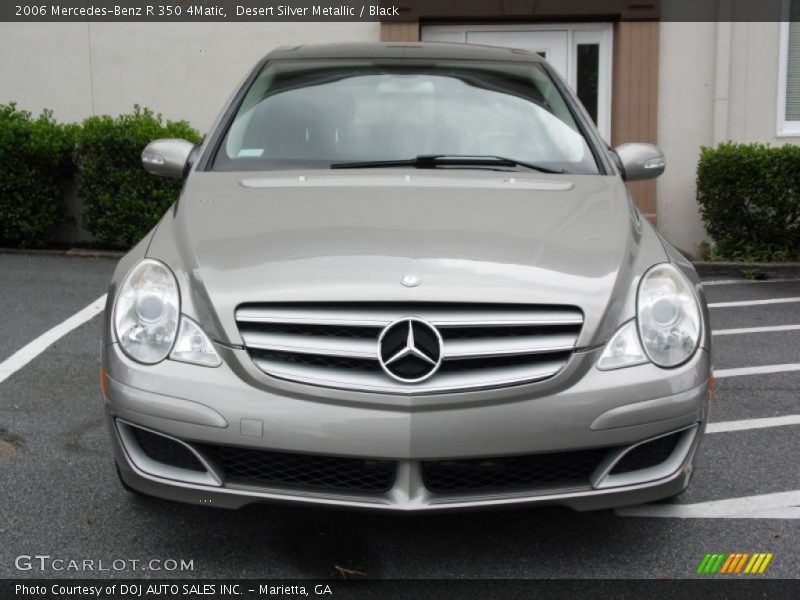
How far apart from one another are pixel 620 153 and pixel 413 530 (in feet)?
6.28

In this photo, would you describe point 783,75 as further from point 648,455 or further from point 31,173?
point 648,455

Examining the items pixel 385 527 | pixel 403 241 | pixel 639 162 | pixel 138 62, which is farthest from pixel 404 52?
pixel 138 62

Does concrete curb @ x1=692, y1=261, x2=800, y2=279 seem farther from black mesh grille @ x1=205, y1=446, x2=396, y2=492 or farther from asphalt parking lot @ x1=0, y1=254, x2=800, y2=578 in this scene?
black mesh grille @ x1=205, y1=446, x2=396, y2=492

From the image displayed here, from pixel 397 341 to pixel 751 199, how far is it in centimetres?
679

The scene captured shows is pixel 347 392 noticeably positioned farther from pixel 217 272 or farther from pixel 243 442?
pixel 217 272

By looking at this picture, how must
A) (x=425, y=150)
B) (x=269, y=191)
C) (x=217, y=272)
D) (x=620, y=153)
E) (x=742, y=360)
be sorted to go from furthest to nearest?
(x=742, y=360) → (x=620, y=153) → (x=425, y=150) → (x=269, y=191) → (x=217, y=272)

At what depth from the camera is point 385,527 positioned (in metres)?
3.44

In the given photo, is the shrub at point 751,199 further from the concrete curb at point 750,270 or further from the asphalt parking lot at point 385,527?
the asphalt parking lot at point 385,527

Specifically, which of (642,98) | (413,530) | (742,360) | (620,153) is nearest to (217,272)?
(413,530)

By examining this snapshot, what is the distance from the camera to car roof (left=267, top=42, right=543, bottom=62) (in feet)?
15.4

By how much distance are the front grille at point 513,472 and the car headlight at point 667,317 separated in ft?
1.13

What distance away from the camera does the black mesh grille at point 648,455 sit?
2.94m

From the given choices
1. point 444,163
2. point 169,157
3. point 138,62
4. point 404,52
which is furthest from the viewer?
point 138,62

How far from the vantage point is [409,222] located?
3273 mm
